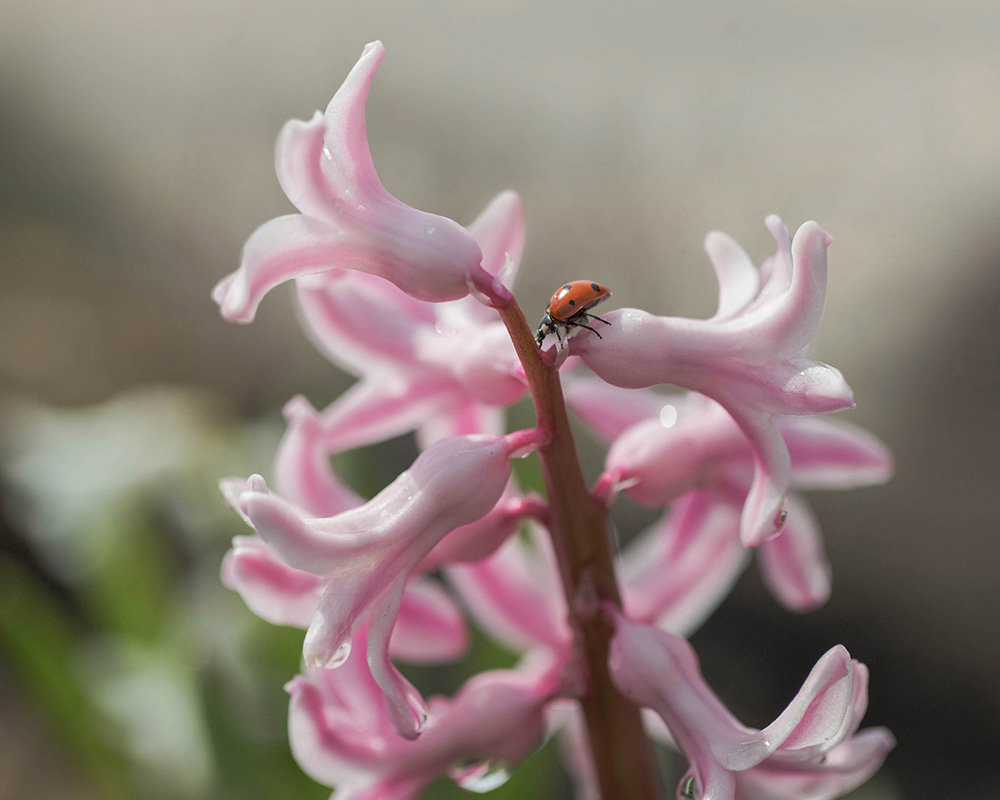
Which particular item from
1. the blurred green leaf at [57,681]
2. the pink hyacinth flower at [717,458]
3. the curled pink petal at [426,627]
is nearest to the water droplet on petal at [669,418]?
the pink hyacinth flower at [717,458]

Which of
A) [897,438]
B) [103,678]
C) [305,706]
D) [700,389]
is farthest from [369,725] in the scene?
[897,438]

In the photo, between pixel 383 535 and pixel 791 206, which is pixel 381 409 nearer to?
pixel 383 535

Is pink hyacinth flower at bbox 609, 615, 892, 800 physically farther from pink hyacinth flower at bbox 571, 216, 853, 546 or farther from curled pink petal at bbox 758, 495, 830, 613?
curled pink petal at bbox 758, 495, 830, 613

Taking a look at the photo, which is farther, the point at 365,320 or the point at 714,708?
the point at 365,320

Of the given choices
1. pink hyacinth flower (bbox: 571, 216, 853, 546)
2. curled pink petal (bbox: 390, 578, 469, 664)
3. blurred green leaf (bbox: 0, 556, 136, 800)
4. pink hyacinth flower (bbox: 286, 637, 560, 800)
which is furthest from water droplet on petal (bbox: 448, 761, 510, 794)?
blurred green leaf (bbox: 0, 556, 136, 800)

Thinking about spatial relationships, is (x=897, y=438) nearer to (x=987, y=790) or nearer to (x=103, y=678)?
(x=987, y=790)

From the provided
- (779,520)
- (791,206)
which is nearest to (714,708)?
(779,520)
